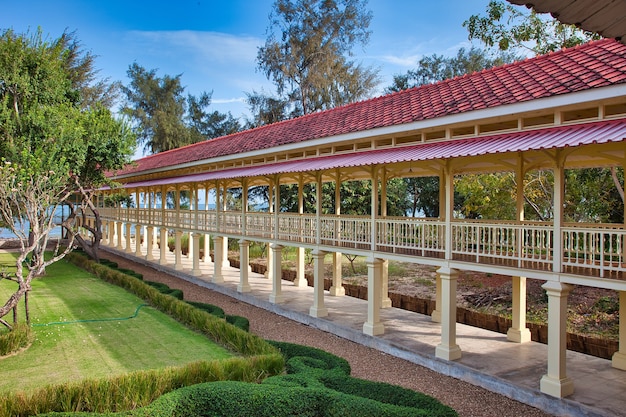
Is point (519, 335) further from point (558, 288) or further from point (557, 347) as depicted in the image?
point (558, 288)

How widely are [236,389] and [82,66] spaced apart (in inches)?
1401

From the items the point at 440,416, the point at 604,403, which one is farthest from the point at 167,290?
the point at 604,403

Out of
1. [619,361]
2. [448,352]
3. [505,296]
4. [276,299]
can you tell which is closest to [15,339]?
[276,299]

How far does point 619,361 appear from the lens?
9.78 m

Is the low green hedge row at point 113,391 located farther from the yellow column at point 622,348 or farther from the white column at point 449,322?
the yellow column at point 622,348

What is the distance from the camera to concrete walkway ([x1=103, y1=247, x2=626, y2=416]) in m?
8.30

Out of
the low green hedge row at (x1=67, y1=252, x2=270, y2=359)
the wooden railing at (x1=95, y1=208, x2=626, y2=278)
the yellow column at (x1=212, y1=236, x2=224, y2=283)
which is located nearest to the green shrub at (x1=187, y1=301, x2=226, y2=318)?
the low green hedge row at (x1=67, y1=252, x2=270, y2=359)

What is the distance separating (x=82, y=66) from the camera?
35.9 meters

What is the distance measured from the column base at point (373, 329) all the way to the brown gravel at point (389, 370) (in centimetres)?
43

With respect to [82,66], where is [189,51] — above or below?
above

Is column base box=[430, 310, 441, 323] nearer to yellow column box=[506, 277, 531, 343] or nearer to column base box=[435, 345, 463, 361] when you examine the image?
yellow column box=[506, 277, 531, 343]

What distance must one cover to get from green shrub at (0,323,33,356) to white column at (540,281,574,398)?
1071 cm

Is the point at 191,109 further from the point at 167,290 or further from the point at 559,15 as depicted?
the point at 559,15

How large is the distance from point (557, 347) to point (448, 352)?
246 cm
